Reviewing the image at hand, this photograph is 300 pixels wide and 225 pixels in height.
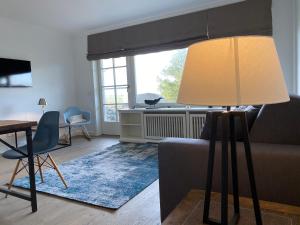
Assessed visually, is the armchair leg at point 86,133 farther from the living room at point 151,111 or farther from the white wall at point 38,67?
the white wall at point 38,67

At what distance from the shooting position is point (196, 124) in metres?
4.07

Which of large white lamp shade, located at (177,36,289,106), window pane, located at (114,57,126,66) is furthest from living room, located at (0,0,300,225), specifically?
window pane, located at (114,57,126,66)

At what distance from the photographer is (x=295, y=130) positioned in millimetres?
1363

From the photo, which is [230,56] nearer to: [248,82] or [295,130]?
[248,82]

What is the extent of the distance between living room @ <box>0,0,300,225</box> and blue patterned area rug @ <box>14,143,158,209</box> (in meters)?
0.02

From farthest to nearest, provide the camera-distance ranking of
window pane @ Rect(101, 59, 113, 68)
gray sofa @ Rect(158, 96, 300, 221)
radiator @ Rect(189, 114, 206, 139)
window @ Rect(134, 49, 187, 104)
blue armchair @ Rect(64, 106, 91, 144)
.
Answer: window pane @ Rect(101, 59, 113, 68)
blue armchair @ Rect(64, 106, 91, 144)
window @ Rect(134, 49, 187, 104)
radiator @ Rect(189, 114, 206, 139)
gray sofa @ Rect(158, 96, 300, 221)

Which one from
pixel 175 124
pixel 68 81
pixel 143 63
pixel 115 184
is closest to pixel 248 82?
pixel 115 184

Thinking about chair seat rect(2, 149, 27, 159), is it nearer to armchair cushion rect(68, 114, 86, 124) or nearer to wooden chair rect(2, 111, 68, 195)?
wooden chair rect(2, 111, 68, 195)

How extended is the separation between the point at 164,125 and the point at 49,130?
227 centimetres

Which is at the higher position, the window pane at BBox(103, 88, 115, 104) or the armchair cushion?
the window pane at BBox(103, 88, 115, 104)

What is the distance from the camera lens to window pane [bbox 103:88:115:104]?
219 inches

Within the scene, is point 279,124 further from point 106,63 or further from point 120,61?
point 106,63

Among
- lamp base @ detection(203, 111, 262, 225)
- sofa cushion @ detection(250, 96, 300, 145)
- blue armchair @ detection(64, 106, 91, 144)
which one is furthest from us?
blue armchair @ detection(64, 106, 91, 144)

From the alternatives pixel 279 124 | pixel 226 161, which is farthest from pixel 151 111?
pixel 226 161
